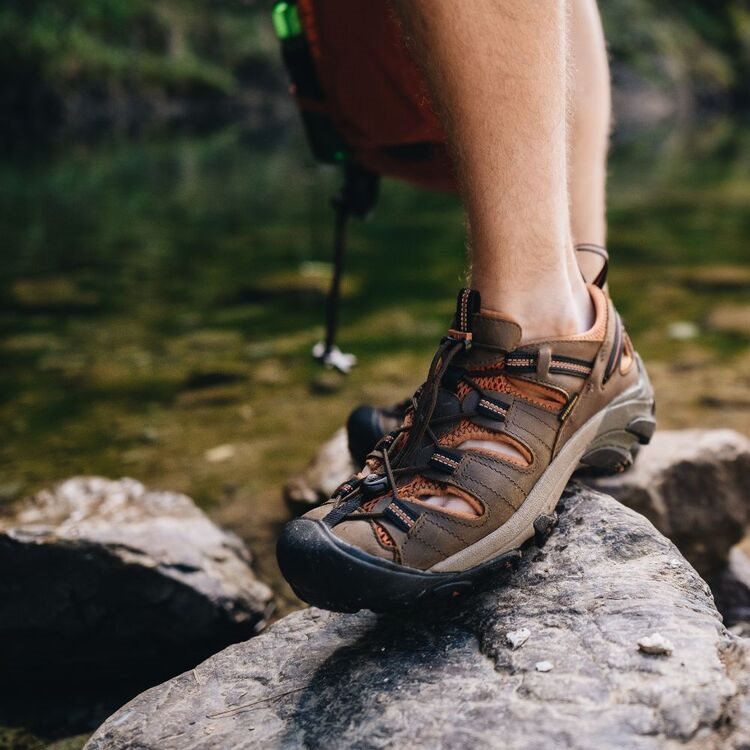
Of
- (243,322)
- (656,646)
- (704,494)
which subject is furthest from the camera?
(243,322)

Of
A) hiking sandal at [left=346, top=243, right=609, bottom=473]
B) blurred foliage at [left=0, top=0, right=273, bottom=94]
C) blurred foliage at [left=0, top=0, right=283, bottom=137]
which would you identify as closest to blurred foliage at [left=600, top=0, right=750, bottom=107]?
blurred foliage at [left=0, top=0, right=283, bottom=137]

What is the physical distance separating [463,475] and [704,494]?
978mm

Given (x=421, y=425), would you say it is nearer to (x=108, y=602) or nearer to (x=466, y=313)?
(x=466, y=313)

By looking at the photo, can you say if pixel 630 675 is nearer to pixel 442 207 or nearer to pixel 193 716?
pixel 193 716

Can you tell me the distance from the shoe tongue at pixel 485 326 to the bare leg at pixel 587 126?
0.46 metres

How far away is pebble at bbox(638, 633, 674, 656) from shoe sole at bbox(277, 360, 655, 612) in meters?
0.23

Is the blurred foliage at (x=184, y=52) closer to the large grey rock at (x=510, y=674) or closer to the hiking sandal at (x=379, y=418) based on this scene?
the hiking sandal at (x=379, y=418)

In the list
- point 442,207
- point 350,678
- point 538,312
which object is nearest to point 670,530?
point 538,312

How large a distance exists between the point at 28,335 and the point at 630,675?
322cm

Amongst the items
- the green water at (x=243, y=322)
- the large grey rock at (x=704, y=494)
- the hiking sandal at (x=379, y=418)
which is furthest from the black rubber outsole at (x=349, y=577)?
the large grey rock at (x=704, y=494)

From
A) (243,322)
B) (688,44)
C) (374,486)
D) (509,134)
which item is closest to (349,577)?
(374,486)

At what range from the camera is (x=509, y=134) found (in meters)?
1.19

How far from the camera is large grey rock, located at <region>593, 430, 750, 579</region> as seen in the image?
6.22 feet

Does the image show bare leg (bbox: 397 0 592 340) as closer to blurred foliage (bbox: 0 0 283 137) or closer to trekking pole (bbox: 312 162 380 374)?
trekking pole (bbox: 312 162 380 374)
